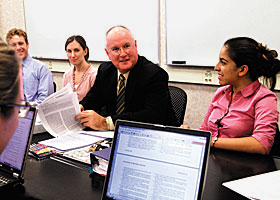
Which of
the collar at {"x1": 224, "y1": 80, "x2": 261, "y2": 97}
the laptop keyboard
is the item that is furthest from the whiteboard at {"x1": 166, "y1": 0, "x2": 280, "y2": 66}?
the laptop keyboard

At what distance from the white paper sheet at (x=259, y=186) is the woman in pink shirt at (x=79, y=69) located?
2.13 meters

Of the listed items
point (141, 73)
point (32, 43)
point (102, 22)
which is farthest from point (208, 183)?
point (32, 43)

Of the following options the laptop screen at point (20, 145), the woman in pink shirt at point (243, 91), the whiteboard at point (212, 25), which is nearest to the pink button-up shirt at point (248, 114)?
the woman in pink shirt at point (243, 91)

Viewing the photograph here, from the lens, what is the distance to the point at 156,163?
856mm

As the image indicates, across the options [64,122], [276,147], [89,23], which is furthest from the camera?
[89,23]

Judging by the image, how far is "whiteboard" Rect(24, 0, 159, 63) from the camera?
3.32 m

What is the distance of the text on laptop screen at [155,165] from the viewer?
2.65 ft

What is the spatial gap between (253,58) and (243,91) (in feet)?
0.67

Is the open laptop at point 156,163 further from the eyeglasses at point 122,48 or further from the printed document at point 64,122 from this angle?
the eyeglasses at point 122,48

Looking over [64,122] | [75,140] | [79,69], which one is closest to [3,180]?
[75,140]

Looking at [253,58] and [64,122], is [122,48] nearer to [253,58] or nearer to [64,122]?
[64,122]

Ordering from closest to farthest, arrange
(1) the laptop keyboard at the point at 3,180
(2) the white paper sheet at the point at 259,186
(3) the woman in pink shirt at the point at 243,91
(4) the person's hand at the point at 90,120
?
1. (2) the white paper sheet at the point at 259,186
2. (1) the laptop keyboard at the point at 3,180
3. (3) the woman in pink shirt at the point at 243,91
4. (4) the person's hand at the point at 90,120

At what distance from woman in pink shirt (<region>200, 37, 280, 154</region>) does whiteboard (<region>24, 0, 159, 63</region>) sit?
1596 mm

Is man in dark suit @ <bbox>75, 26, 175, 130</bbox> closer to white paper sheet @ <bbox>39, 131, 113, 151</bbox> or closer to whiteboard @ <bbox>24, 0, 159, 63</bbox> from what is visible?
white paper sheet @ <bbox>39, 131, 113, 151</bbox>
